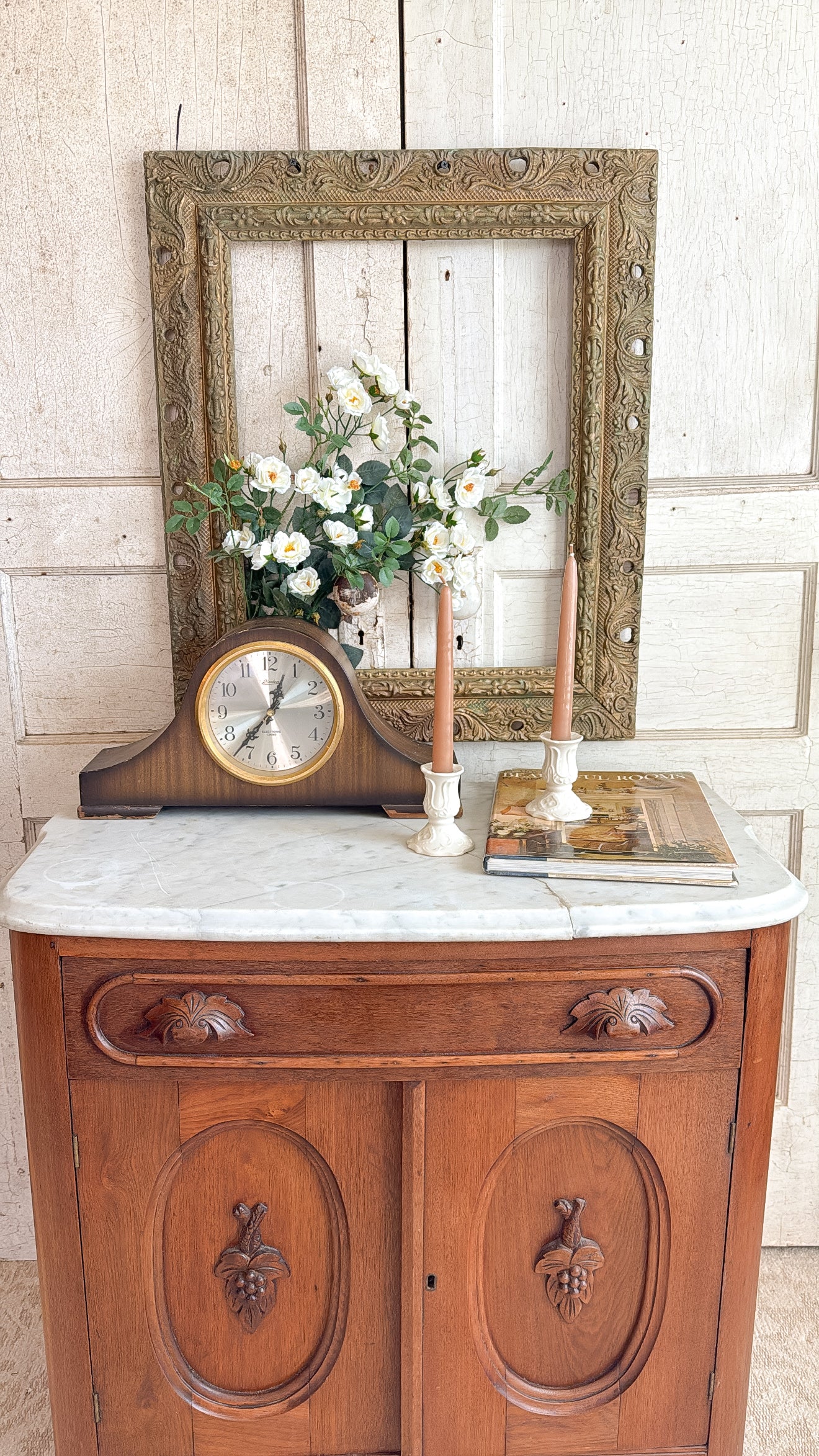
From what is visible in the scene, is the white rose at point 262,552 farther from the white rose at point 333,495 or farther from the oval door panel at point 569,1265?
the oval door panel at point 569,1265

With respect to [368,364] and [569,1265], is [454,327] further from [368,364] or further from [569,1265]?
[569,1265]

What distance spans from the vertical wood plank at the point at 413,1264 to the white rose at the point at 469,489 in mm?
902

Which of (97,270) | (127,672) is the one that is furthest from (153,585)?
(97,270)

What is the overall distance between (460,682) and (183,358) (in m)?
0.73

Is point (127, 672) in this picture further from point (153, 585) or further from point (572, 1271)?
point (572, 1271)

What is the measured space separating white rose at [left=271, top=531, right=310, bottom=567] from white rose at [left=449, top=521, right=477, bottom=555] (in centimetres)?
25

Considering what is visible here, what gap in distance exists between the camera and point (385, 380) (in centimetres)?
158

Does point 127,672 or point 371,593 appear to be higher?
point 371,593

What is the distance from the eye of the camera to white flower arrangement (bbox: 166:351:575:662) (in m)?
1.51

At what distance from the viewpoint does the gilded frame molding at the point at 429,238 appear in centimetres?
158

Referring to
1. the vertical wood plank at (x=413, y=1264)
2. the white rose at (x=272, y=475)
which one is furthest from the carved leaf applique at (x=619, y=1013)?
the white rose at (x=272, y=475)

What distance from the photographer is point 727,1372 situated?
1.38 metres

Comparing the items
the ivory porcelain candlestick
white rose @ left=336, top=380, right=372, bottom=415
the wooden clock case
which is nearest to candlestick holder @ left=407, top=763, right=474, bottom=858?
the ivory porcelain candlestick

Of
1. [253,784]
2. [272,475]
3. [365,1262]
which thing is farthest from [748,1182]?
[272,475]
